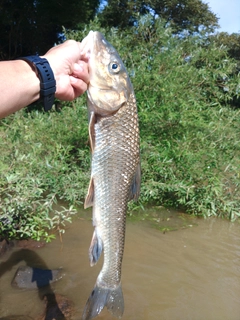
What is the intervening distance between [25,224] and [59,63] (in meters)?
2.79

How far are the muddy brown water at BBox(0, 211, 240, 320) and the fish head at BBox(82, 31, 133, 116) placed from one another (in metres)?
2.44

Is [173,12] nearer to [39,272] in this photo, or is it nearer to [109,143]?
[39,272]

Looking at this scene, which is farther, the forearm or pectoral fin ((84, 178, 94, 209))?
pectoral fin ((84, 178, 94, 209))

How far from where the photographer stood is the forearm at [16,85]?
72.6 inches

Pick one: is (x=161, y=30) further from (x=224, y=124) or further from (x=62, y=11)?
(x=62, y=11)

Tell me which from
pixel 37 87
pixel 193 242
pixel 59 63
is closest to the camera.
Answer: pixel 37 87

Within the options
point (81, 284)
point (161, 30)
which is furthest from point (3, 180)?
point (161, 30)

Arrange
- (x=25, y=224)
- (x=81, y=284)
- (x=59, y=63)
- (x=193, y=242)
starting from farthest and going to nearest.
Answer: (x=193, y=242), (x=25, y=224), (x=81, y=284), (x=59, y=63)

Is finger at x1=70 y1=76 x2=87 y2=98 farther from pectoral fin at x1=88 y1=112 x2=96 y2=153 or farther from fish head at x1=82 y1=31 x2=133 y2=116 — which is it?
pectoral fin at x1=88 y1=112 x2=96 y2=153

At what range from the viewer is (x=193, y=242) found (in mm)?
5371

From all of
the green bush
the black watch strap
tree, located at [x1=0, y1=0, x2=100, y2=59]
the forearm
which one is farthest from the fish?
tree, located at [x1=0, y1=0, x2=100, y2=59]

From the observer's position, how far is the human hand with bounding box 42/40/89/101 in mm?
2141

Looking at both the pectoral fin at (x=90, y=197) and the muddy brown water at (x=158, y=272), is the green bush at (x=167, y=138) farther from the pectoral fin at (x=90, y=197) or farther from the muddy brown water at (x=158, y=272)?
the pectoral fin at (x=90, y=197)

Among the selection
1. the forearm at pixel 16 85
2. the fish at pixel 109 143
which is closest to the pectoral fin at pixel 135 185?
the fish at pixel 109 143
